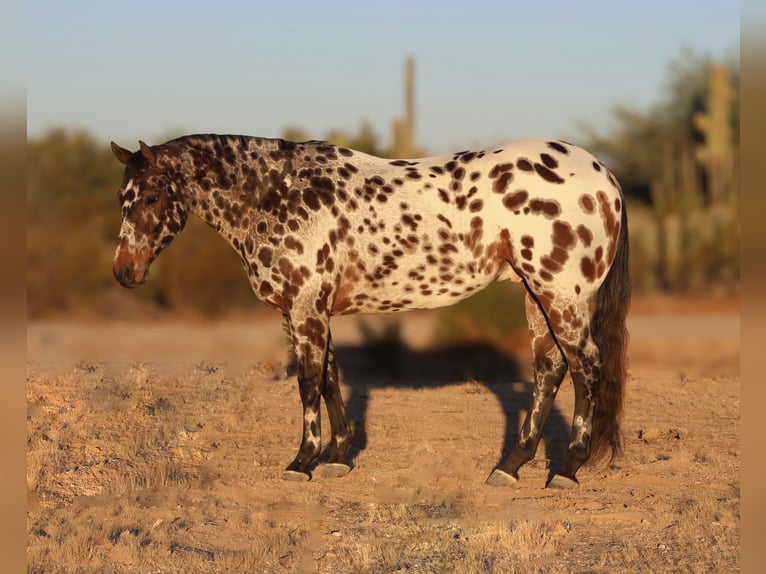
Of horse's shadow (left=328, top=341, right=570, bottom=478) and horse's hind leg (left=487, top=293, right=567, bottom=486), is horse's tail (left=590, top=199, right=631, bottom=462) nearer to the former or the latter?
horse's hind leg (left=487, top=293, right=567, bottom=486)

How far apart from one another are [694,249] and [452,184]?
15451 millimetres

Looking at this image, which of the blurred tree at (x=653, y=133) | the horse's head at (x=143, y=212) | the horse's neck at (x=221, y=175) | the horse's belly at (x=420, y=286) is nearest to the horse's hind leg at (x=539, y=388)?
the horse's belly at (x=420, y=286)

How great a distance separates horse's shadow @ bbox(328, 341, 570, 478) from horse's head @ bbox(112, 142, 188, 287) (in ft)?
9.94

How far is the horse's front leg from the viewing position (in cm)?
663

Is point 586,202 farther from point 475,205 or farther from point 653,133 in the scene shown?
point 653,133

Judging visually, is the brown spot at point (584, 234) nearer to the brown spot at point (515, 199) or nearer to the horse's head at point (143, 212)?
the brown spot at point (515, 199)

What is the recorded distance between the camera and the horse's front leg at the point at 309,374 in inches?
261

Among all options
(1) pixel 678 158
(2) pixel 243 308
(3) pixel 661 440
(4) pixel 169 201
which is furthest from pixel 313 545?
(1) pixel 678 158

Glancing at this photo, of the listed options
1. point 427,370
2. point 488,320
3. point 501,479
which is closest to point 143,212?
point 501,479

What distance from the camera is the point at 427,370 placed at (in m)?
13.5

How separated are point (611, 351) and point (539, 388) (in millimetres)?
563

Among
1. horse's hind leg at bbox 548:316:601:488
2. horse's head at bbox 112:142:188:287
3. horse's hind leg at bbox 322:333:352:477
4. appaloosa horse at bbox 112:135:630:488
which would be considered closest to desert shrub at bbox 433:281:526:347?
horse's hind leg at bbox 322:333:352:477

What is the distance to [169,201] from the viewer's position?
259 inches
